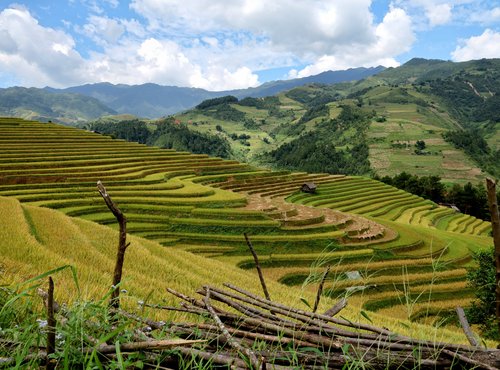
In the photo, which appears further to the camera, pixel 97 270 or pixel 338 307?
pixel 97 270

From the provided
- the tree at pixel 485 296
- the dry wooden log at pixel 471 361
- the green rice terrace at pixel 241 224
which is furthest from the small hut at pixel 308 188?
the dry wooden log at pixel 471 361

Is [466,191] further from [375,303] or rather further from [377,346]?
[377,346]

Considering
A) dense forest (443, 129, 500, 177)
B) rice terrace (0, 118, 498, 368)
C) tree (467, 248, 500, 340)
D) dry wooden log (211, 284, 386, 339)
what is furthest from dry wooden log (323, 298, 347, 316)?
dense forest (443, 129, 500, 177)

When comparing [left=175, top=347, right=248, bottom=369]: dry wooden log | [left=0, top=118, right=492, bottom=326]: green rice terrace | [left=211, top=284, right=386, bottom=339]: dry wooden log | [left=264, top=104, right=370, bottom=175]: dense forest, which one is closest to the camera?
[left=175, top=347, right=248, bottom=369]: dry wooden log

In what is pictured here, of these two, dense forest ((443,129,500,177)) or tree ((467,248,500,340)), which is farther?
dense forest ((443,129,500,177))

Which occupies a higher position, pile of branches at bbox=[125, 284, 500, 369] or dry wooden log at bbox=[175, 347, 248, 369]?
dry wooden log at bbox=[175, 347, 248, 369]

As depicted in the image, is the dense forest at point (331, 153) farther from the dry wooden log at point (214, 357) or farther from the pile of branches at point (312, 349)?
the dry wooden log at point (214, 357)

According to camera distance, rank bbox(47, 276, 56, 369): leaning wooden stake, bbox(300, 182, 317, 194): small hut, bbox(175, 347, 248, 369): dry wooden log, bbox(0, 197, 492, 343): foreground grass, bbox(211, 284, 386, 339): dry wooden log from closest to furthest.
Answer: bbox(47, 276, 56, 369): leaning wooden stake, bbox(175, 347, 248, 369): dry wooden log, bbox(211, 284, 386, 339): dry wooden log, bbox(0, 197, 492, 343): foreground grass, bbox(300, 182, 317, 194): small hut

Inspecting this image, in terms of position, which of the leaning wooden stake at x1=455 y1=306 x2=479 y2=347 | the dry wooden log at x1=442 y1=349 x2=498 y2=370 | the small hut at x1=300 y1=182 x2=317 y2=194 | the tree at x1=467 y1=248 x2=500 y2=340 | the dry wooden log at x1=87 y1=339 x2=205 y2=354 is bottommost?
the tree at x1=467 y1=248 x2=500 y2=340

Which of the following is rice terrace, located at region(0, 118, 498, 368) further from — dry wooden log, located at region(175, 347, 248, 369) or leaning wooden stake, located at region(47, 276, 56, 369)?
dry wooden log, located at region(175, 347, 248, 369)

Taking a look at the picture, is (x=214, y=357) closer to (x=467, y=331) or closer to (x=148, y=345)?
(x=148, y=345)

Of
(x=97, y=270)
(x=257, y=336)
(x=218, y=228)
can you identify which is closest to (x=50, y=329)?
(x=257, y=336)

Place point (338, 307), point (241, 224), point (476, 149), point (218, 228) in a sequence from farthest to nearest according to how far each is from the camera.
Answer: point (476, 149)
point (241, 224)
point (218, 228)
point (338, 307)

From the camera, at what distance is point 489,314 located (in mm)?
20281
